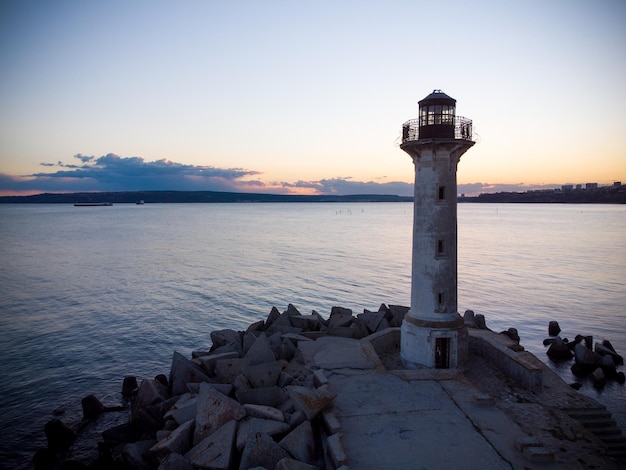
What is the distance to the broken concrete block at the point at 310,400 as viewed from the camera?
33.1ft

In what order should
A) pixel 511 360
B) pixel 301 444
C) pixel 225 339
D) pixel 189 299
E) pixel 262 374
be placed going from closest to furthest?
pixel 301 444 < pixel 262 374 < pixel 511 360 < pixel 225 339 < pixel 189 299

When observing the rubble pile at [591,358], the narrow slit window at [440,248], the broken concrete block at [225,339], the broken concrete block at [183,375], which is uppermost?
the narrow slit window at [440,248]

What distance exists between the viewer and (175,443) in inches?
391

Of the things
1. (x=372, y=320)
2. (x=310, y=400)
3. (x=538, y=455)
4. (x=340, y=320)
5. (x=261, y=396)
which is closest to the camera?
(x=538, y=455)

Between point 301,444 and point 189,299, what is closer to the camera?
point 301,444

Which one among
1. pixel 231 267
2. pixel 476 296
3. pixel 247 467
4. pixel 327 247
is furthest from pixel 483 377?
pixel 327 247

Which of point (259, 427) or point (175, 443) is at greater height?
point (259, 427)

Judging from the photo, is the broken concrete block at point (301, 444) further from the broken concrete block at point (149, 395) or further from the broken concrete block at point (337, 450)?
the broken concrete block at point (149, 395)

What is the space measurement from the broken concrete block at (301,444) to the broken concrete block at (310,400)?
52cm

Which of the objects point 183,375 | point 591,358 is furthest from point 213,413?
point 591,358

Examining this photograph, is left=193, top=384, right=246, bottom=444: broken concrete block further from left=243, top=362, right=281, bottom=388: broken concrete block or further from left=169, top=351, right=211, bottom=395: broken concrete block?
left=169, top=351, right=211, bottom=395: broken concrete block

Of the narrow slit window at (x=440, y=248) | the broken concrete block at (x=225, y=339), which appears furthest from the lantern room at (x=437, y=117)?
the broken concrete block at (x=225, y=339)

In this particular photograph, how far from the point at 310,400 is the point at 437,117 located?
31.9 feet

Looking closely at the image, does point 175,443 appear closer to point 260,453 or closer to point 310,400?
point 260,453
